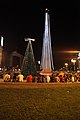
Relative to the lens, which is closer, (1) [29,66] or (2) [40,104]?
(2) [40,104]

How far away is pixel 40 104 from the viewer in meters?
14.7

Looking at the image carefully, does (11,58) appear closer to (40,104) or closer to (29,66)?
(29,66)

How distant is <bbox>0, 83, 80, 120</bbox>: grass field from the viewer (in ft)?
40.2

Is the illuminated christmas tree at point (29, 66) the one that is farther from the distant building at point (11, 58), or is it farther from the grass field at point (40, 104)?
the distant building at point (11, 58)

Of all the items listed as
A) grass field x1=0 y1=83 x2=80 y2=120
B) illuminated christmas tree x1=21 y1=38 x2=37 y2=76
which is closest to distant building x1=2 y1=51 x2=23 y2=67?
illuminated christmas tree x1=21 y1=38 x2=37 y2=76

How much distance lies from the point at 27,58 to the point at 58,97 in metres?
24.7

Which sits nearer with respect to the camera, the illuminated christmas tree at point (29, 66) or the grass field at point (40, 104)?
the grass field at point (40, 104)

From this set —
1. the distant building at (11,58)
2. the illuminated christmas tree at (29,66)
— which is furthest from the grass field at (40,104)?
the distant building at (11,58)

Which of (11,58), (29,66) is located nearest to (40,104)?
(29,66)

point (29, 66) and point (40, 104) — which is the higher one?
point (29, 66)

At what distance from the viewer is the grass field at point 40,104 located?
12.3 m

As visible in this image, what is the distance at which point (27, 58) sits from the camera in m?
41.1

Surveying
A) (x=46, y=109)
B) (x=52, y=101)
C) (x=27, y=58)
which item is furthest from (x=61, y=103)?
(x=27, y=58)

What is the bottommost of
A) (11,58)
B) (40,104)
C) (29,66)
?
(40,104)
